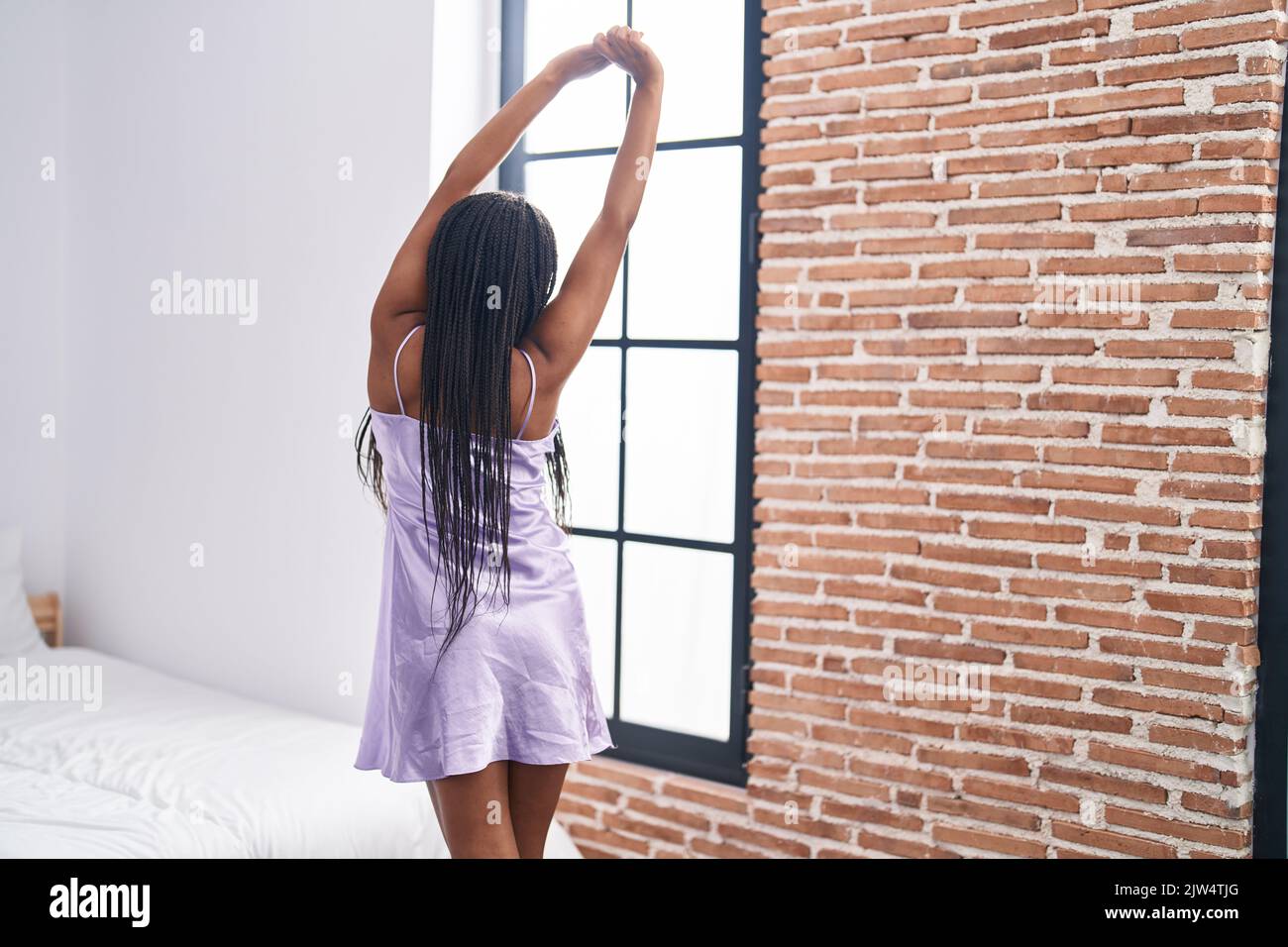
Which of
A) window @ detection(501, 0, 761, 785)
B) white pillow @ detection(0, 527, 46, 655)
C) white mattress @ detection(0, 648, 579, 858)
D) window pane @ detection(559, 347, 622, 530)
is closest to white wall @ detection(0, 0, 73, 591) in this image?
white pillow @ detection(0, 527, 46, 655)

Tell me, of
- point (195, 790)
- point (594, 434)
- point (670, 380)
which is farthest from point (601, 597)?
point (195, 790)

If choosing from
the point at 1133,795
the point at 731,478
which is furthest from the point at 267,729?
the point at 1133,795

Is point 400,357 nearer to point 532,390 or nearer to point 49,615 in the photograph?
point 532,390

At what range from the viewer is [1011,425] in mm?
2342

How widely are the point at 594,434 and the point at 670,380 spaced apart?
303 millimetres

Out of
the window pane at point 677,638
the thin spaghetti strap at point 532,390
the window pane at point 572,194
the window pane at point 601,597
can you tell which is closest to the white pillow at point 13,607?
the window pane at point 601,597

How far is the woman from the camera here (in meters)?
1.63

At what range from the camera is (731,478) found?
2859mm

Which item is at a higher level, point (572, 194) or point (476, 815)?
point (572, 194)

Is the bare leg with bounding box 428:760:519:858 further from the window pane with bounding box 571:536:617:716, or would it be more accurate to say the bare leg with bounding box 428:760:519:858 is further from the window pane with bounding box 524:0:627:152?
the window pane with bounding box 524:0:627:152

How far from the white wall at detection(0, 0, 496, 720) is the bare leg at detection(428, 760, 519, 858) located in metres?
1.56

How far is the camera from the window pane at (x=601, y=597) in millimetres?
3082

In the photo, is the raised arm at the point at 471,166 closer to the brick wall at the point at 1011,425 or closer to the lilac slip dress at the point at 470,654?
the lilac slip dress at the point at 470,654
